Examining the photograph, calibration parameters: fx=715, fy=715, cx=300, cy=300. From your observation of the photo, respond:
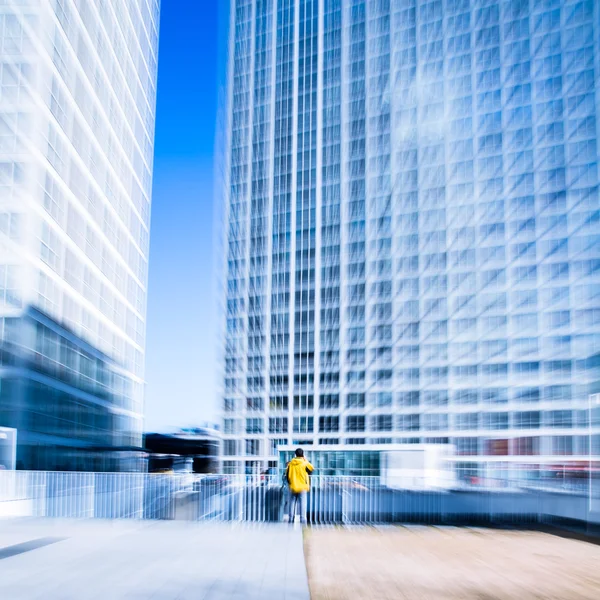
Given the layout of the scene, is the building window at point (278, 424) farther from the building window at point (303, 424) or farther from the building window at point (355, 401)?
the building window at point (355, 401)

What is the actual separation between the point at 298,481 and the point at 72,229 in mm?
30864

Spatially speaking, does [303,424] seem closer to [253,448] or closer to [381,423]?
[253,448]

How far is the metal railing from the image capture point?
11031 mm

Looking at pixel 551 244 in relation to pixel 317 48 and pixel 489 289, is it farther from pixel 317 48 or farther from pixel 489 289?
pixel 317 48

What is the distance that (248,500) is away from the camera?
37.2ft

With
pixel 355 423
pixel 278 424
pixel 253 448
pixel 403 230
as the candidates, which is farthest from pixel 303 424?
pixel 403 230

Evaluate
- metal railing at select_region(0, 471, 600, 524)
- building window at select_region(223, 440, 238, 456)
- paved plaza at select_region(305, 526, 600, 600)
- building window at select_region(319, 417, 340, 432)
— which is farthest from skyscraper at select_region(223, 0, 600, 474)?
paved plaza at select_region(305, 526, 600, 600)

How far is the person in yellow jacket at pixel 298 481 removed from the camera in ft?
32.1

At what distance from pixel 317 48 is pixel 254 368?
128 ft

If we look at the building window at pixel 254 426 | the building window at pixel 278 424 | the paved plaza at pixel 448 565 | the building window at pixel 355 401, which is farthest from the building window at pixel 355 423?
the paved plaza at pixel 448 565

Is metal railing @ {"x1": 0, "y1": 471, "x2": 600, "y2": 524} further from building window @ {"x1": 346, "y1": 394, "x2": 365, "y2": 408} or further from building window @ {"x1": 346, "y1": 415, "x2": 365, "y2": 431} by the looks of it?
building window @ {"x1": 346, "y1": 394, "x2": 365, "y2": 408}

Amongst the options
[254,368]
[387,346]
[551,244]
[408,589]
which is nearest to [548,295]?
[551,244]

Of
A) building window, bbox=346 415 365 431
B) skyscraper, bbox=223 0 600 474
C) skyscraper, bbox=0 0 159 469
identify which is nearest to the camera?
skyscraper, bbox=0 0 159 469

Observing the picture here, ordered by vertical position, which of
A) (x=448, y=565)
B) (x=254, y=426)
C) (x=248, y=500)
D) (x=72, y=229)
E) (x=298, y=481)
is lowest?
(x=254, y=426)
